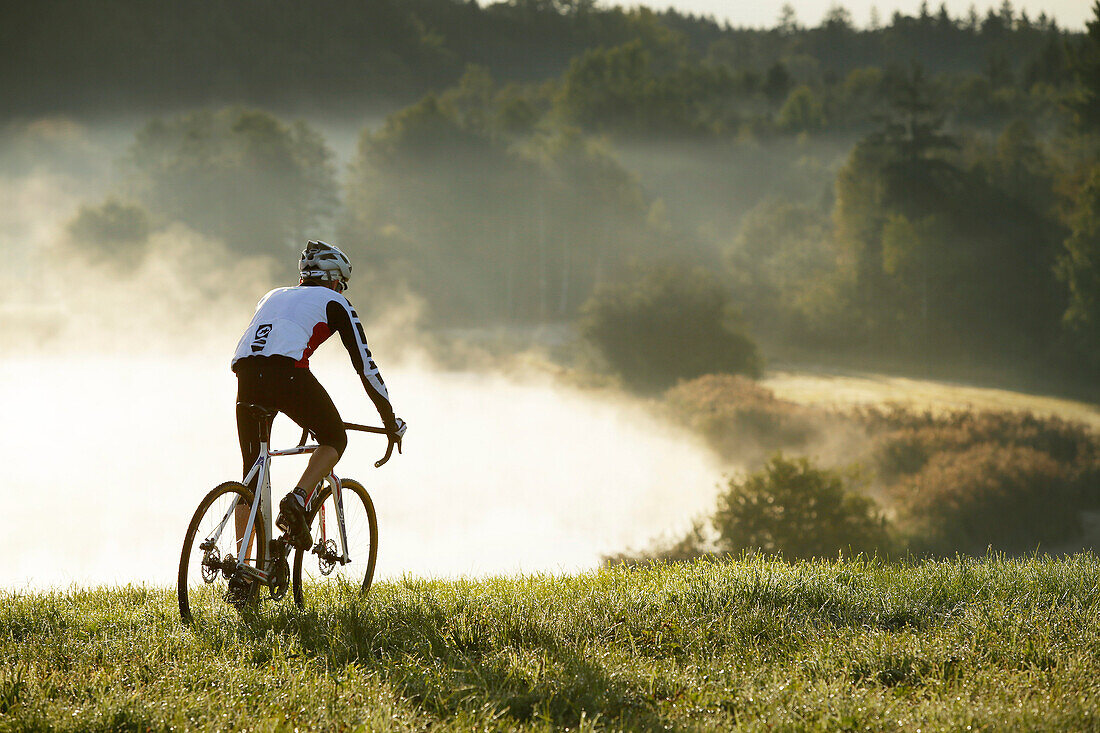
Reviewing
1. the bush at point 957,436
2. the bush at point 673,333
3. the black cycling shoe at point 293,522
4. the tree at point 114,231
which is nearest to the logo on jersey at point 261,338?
the black cycling shoe at point 293,522

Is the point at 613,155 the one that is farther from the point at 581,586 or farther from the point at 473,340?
the point at 581,586

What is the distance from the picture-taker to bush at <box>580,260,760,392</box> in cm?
3497

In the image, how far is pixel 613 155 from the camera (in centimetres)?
6322

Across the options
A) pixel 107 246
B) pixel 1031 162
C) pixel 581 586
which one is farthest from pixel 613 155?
pixel 581 586

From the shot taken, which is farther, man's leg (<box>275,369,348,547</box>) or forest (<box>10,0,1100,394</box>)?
forest (<box>10,0,1100,394</box>)

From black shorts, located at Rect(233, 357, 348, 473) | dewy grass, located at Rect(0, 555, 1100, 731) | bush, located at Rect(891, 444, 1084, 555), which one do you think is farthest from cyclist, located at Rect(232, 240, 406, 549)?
bush, located at Rect(891, 444, 1084, 555)

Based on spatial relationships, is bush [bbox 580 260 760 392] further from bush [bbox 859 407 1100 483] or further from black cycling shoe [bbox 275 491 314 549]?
black cycling shoe [bbox 275 491 314 549]

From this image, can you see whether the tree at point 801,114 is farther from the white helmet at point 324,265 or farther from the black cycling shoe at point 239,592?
the black cycling shoe at point 239,592

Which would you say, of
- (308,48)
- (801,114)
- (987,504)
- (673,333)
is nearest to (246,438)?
(987,504)

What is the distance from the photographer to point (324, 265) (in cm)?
617

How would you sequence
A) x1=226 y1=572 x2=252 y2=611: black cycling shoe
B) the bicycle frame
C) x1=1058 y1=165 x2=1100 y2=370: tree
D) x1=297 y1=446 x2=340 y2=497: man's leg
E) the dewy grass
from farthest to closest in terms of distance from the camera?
1. x1=1058 y1=165 x2=1100 y2=370: tree
2. x1=297 y1=446 x2=340 y2=497: man's leg
3. x1=226 y1=572 x2=252 y2=611: black cycling shoe
4. the bicycle frame
5. the dewy grass

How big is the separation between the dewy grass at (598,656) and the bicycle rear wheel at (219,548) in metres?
0.24

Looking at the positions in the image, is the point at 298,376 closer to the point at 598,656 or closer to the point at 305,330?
the point at 305,330

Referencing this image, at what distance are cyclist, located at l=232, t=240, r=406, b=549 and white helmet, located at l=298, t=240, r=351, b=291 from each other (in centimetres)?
15
